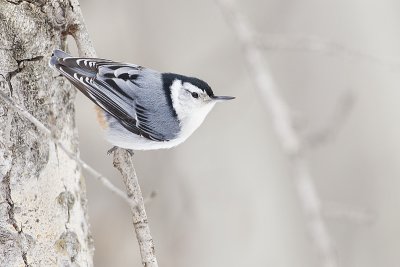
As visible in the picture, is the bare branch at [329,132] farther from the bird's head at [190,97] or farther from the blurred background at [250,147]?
the blurred background at [250,147]

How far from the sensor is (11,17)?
6.56ft

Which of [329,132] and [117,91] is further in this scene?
[329,132]

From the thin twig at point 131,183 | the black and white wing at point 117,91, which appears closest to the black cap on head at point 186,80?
the black and white wing at point 117,91

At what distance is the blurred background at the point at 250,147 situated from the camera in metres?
4.32

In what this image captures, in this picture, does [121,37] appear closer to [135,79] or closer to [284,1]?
[284,1]

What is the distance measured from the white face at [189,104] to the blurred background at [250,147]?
122cm

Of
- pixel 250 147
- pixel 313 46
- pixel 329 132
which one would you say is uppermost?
pixel 250 147

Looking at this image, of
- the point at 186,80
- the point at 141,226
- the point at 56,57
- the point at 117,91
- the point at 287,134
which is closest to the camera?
the point at 141,226

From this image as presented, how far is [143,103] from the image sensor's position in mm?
2537

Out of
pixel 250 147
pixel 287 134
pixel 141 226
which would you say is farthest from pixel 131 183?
pixel 250 147

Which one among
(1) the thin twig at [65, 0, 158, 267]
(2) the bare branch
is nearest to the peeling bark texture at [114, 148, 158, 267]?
(1) the thin twig at [65, 0, 158, 267]

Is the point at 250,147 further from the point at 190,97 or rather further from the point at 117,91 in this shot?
the point at 117,91

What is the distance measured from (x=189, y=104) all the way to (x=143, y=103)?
0.70 ft

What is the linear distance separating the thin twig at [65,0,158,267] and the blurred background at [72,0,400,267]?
171cm
